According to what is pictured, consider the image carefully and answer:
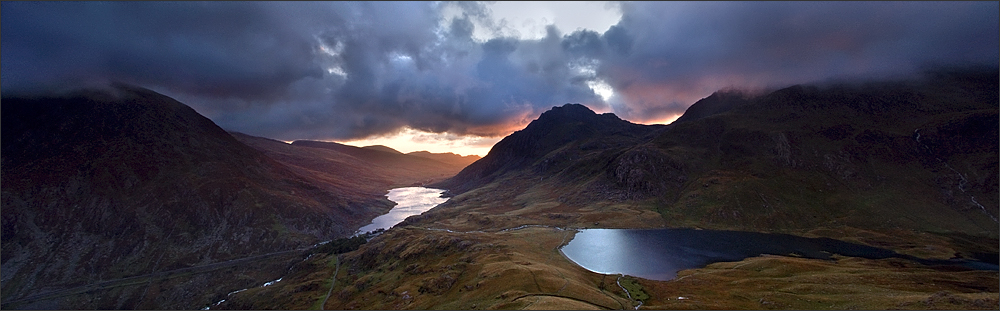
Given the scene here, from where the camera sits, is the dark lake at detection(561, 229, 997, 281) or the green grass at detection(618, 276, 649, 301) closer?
the green grass at detection(618, 276, 649, 301)

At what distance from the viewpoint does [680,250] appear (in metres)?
159

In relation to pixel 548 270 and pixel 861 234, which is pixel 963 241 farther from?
pixel 548 270

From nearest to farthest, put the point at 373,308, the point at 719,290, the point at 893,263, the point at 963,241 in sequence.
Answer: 1. the point at 719,290
2. the point at 373,308
3. the point at 893,263
4. the point at 963,241

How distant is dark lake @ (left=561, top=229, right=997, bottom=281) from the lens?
12938cm

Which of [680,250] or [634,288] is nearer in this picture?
[634,288]

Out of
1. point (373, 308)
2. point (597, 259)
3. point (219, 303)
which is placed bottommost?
point (219, 303)

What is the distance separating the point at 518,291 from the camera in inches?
3479

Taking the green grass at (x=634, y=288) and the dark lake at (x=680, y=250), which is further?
the dark lake at (x=680, y=250)

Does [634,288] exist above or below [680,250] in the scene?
above

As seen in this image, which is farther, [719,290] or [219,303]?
[219,303]

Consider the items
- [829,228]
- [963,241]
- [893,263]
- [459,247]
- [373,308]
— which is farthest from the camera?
[829,228]

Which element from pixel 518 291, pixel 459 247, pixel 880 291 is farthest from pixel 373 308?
pixel 880 291

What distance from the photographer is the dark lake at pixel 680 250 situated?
129m

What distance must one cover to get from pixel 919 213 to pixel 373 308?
275 metres
